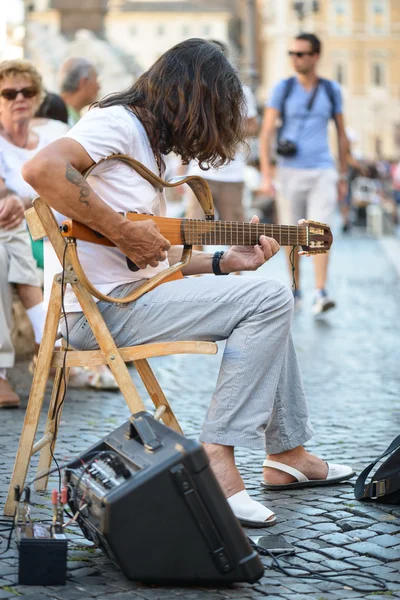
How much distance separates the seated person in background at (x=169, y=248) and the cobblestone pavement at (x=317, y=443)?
0.34 meters

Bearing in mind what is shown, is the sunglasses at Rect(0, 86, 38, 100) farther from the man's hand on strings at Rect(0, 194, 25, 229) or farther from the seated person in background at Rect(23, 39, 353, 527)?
the seated person in background at Rect(23, 39, 353, 527)

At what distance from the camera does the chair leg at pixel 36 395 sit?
13.1 feet

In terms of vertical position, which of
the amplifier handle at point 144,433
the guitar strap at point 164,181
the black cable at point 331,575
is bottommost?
the black cable at point 331,575

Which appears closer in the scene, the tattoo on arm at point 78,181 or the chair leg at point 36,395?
the tattoo on arm at point 78,181

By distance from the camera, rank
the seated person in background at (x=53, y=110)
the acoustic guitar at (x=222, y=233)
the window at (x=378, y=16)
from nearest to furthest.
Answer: the acoustic guitar at (x=222, y=233)
the seated person in background at (x=53, y=110)
the window at (x=378, y=16)

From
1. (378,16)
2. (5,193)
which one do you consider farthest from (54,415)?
(378,16)

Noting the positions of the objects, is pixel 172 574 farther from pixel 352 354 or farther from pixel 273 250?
pixel 352 354

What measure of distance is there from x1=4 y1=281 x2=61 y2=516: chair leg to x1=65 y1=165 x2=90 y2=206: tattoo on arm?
0.37 metres

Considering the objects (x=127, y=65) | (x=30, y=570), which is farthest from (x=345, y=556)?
(x=127, y=65)

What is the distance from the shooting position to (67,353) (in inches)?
157

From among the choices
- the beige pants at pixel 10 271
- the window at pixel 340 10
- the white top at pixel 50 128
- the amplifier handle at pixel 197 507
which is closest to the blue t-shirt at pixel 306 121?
the white top at pixel 50 128

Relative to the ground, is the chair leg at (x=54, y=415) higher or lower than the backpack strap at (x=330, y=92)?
lower

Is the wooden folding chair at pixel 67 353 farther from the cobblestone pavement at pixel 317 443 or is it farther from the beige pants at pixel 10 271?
the beige pants at pixel 10 271

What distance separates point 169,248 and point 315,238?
613 millimetres
